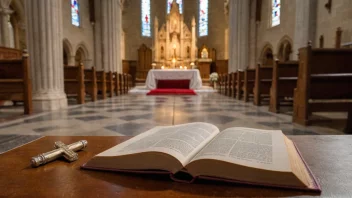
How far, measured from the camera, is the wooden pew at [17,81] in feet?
14.6

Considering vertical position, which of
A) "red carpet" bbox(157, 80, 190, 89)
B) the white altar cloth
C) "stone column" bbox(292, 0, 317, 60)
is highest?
"stone column" bbox(292, 0, 317, 60)

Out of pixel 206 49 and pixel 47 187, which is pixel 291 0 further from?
pixel 47 187

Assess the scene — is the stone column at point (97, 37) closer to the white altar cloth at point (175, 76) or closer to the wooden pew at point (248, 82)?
the white altar cloth at point (175, 76)

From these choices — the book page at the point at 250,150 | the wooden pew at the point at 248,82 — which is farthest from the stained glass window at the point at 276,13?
the book page at the point at 250,150

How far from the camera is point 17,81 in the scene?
175 inches

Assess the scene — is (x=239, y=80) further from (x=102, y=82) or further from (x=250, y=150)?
(x=250, y=150)

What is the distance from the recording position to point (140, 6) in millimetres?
20516

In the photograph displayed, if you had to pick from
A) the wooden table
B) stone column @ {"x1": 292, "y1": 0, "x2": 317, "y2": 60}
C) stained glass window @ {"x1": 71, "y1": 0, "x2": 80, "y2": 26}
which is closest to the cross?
the wooden table

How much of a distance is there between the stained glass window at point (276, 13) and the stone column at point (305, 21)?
429 cm

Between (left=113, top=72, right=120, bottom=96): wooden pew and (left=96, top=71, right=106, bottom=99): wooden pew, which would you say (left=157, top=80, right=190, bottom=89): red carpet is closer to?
(left=113, top=72, right=120, bottom=96): wooden pew

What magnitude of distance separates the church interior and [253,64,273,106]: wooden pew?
0.02 metres

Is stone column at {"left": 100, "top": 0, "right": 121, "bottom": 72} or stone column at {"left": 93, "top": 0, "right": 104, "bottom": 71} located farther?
stone column at {"left": 93, "top": 0, "right": 104, "bottom": 71}

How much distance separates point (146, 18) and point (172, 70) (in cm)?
1152

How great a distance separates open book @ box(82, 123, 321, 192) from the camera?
0.61 meters
